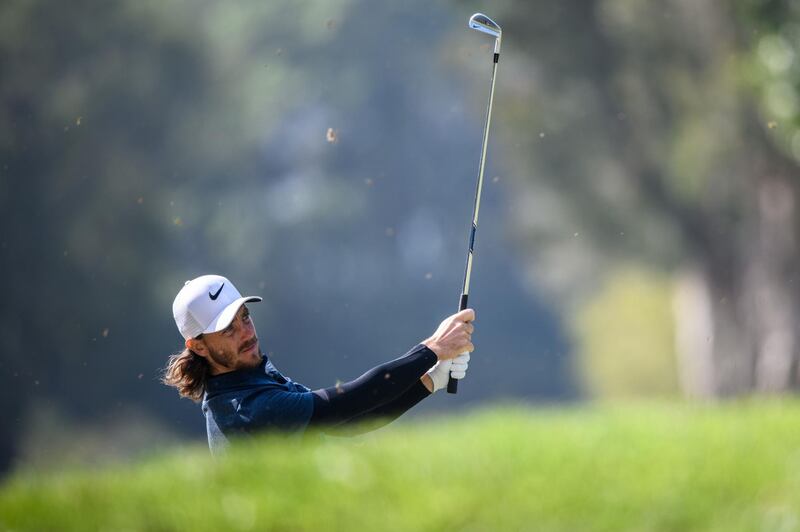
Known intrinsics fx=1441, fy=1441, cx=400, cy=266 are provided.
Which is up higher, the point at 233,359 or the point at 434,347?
the point at 434,347

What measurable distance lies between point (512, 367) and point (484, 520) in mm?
47697

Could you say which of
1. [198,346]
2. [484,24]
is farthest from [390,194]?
[198,346]

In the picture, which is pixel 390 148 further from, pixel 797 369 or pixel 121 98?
pixel 797 369

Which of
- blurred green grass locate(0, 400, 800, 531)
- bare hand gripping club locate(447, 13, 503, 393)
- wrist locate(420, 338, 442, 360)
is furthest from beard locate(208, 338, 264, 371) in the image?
bare hand gripping club locate(447, 13, 503, 393)

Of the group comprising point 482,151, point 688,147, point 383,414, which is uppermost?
point 688,147

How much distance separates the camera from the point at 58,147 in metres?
33.9

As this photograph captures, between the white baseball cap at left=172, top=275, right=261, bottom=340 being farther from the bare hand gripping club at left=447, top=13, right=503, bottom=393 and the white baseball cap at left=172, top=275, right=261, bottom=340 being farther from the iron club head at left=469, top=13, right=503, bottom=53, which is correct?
the iron club head at left=469, top=13, right=503, bottom=53

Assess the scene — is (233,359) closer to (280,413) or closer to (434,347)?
(280,413)

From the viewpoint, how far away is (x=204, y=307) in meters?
5.51

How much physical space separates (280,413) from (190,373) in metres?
0.62

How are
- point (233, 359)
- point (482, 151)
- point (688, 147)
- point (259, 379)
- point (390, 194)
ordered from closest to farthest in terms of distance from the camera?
1. point (259, 379)
2. point (233, 359)
3. point (482, 151)
4. point (688, 147)
5. point (390, 194)

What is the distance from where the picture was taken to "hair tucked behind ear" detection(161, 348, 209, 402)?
5477 millimetres

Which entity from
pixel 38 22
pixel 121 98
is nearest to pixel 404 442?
pixel 38 22

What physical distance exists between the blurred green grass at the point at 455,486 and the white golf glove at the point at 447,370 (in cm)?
100
